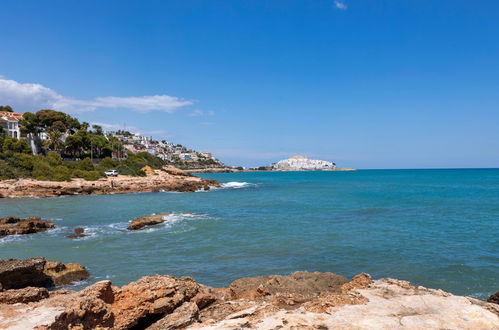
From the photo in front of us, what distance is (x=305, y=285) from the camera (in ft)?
30.9

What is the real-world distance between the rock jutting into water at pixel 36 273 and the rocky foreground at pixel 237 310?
4.24 meters

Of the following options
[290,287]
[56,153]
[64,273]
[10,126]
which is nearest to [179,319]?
[290,287]

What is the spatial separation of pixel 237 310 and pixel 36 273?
815cm

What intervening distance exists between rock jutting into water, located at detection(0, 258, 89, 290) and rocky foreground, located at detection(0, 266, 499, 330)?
13.9 feet

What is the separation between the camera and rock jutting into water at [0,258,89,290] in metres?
10.4

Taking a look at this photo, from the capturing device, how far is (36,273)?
36.5ft

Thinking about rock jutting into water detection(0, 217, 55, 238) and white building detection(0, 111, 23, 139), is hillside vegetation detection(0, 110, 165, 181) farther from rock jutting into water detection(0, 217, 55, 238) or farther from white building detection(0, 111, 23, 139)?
rock jutting into water detection(0, 217, 55, 238)

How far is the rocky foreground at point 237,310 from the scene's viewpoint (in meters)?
5.43

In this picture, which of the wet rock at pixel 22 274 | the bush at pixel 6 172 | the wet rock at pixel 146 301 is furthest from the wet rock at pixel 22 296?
the bush at pixel 6 172

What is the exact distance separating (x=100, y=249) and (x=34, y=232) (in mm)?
7535

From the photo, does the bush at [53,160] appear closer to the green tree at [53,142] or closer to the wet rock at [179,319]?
the green tree at [53,142]

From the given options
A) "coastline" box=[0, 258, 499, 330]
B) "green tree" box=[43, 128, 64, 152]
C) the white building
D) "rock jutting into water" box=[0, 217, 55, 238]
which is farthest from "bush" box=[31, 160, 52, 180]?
"coastline" box=[0, 258, 499, 330]

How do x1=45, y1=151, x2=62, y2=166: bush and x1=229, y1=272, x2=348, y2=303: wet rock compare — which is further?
x1=45, y1=151, x2=62, y2=166: bush

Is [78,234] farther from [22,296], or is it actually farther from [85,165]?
[85,165]
